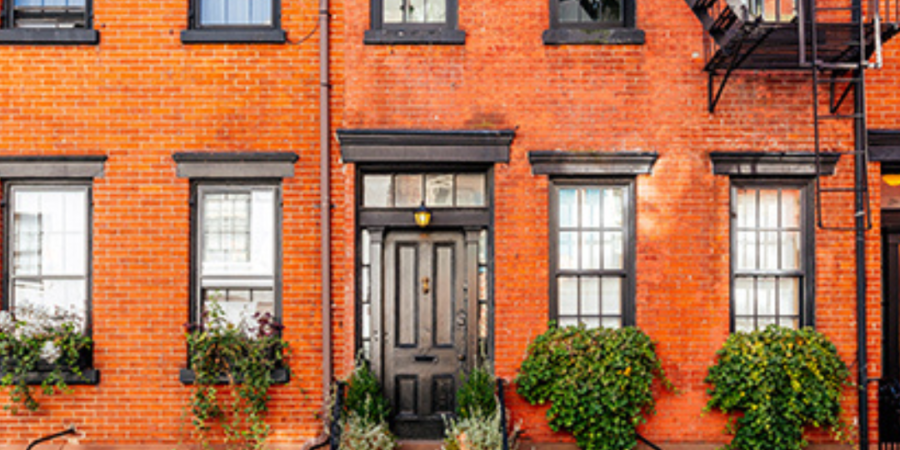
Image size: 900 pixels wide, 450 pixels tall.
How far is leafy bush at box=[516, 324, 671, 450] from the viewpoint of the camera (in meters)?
7.50

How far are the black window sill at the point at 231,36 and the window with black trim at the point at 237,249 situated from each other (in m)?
1.57

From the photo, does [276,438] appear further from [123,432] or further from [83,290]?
[83,290]

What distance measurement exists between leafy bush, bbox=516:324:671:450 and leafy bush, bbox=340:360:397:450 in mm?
1454

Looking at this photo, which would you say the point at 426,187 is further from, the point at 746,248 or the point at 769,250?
the point at 769,250

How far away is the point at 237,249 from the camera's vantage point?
822cm

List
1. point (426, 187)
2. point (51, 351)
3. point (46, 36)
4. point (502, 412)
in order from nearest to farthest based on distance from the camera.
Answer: point (502, 412), point (51, 351), point (46, 36), point (426, 187)

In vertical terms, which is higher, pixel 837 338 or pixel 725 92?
pixel 725 92

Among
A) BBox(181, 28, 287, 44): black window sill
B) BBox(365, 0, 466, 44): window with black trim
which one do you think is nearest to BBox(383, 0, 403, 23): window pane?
BBox(365, 0, 466, 44): window with black trim

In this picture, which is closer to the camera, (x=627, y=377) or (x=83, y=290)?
(x=627, y=377)

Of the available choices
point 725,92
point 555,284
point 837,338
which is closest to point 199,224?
point 555,284

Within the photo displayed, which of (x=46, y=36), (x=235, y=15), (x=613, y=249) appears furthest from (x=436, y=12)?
(x=46, y=36)

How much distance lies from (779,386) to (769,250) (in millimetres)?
1491

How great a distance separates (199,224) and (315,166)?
1.43 metres

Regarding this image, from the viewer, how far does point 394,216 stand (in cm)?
810
